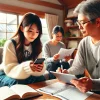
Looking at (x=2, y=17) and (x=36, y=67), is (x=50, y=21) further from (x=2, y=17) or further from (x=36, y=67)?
(x=36, y=67)

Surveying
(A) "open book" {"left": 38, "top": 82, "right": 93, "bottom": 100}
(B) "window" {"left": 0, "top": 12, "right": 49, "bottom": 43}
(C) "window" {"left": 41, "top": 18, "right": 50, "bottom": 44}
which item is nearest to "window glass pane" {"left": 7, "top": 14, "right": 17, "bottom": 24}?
(B) "window" {"left": 0, "top": 12, "right": 49, "bottom": 43}

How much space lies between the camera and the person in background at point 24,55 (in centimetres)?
152

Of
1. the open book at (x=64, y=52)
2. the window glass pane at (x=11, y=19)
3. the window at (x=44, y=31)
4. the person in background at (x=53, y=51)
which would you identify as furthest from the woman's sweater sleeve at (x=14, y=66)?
the window at (x=44, y=31)

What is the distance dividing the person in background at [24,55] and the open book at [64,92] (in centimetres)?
27

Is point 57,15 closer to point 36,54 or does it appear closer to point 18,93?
point 36,54

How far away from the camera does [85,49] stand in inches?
60.4

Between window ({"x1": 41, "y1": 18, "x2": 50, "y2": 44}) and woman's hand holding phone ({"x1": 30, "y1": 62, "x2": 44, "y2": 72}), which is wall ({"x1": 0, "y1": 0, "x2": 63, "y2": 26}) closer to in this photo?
window ({"x1": 41, "y1": 18, "x2": 50, "y2": 44})

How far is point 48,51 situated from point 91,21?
1.78m

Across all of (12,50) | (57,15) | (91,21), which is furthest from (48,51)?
(57,15)

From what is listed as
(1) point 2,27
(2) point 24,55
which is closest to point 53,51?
(2) point 24,55

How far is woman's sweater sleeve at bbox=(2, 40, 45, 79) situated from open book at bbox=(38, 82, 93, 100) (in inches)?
10.4

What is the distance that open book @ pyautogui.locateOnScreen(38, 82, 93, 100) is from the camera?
1.10 m

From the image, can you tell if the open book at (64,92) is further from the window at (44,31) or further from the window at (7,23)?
the window at (44,31)

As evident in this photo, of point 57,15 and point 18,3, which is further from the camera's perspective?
point 57,15
